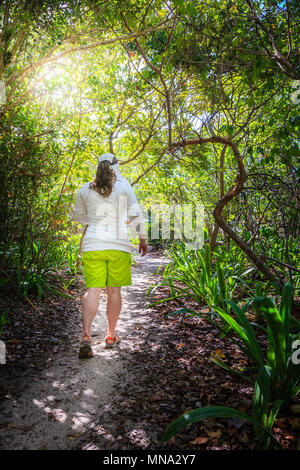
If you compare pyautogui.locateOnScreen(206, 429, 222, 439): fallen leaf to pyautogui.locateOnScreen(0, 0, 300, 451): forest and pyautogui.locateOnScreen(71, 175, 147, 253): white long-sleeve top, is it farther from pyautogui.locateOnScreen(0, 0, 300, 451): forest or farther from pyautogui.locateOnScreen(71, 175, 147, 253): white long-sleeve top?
pyautogui.locateOnScreen(71, 175, 147, 253): white long-sleeve top

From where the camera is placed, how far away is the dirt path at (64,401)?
1402mm

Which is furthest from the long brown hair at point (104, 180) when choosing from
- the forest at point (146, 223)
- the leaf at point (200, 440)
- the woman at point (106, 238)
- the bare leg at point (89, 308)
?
the leaf at point (200, 440)

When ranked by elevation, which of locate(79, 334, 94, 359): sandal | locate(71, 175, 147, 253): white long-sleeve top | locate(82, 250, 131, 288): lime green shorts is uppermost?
locate(71, 175, 147, 253): white long-sleeve top

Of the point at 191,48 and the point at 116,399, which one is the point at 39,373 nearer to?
the point at 116,399

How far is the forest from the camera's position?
1451 mm

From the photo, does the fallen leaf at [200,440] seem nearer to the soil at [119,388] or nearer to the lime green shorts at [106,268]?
the soil at [119,388]

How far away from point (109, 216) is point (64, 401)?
151cm

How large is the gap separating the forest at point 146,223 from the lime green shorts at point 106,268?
22.9 inches

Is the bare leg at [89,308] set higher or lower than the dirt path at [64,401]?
higher

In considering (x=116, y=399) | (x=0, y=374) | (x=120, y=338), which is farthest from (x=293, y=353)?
(x=0, y=374)

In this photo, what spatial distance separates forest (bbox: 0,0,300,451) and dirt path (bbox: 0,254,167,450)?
1 cm

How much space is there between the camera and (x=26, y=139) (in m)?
3.22

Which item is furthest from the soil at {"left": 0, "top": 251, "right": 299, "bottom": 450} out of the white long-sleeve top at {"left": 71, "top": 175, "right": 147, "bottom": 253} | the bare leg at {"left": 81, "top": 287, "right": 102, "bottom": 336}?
the white long-sleeve top at {"left": 71, "top": 175, "right": 147, "bottom": 253}
